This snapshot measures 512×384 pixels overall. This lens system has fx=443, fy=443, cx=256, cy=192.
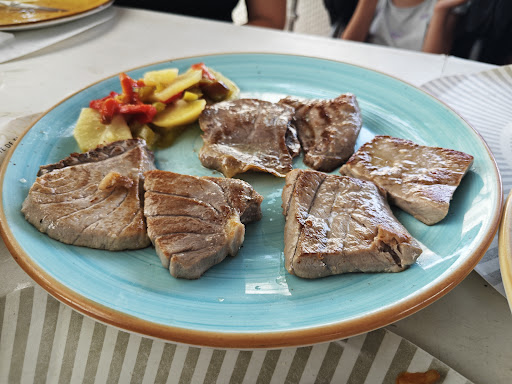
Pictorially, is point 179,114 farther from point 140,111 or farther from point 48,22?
point 48,22

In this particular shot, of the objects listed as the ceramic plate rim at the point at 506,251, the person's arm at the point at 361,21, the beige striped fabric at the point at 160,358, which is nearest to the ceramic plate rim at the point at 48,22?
the person's arm at the point at 361,21

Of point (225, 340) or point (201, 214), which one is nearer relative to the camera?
point (225, 340)

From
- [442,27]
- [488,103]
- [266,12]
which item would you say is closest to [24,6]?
[266,12]

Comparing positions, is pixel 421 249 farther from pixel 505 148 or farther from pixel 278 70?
pixel 278 70

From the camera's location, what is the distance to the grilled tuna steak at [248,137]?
223 centimetres

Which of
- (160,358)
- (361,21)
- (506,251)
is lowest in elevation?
(160,358)

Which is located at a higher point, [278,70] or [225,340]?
[278,70]

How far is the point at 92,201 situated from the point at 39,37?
239 cm

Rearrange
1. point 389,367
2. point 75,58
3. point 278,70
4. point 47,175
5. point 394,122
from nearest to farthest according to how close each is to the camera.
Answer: point 389,367 < point 47,175 < point 394,122 < point 278,70 < point 75,58

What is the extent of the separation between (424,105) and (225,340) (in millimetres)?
1866

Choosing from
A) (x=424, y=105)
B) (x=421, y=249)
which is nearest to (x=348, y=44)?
(x=424, y=105)

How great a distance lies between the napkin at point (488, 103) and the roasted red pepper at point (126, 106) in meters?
1.77

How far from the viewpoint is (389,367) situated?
1.42m

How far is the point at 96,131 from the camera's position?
2.38 meters
